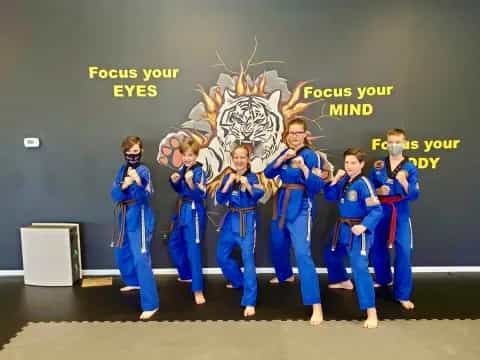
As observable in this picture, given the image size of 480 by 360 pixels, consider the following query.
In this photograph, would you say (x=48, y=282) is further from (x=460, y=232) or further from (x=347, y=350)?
(x=460, y=232)

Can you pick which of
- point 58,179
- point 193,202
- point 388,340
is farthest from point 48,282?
point 388,340

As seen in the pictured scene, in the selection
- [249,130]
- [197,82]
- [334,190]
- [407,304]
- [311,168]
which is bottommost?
[407,304]

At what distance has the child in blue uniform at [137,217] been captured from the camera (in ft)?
10.4

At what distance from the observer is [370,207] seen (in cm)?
302

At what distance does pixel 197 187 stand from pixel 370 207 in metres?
1.26

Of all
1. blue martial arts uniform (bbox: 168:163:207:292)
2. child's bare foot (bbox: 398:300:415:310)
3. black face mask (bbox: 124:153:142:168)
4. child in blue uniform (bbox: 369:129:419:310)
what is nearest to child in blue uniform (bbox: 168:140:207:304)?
blue martial arts uniform (bbox: 168:163:207:292)

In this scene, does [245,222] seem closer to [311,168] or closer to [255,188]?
[255,188]

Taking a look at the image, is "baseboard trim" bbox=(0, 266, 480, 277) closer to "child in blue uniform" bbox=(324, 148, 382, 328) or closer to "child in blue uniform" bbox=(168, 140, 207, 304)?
"child in blue uniform" bbox=(168, 140, 207, 304)

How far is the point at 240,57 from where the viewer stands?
3.87m

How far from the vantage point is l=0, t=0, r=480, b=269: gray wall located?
3824 millimetres

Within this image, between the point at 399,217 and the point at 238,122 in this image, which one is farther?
the point at 238,122

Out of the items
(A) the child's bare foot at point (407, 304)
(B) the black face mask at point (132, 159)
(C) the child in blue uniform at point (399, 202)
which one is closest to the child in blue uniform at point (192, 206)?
(B) the black face mask at point (132, 159)

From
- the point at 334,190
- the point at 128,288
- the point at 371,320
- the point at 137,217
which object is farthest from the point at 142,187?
the point at 371,320

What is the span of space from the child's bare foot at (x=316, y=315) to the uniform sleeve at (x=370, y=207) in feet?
2.12
